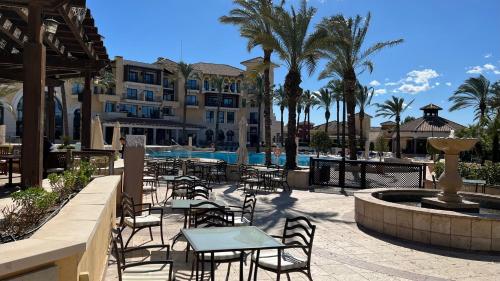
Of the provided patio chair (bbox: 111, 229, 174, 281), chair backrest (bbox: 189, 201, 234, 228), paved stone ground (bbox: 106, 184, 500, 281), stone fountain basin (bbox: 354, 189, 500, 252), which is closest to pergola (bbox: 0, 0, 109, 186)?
paved stone ground (bbox: 106, 184, 500, 281)

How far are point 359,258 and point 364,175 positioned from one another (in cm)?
985

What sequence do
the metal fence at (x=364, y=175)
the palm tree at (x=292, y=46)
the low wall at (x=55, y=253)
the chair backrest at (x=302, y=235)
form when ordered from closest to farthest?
the low wall at (x=55, y=253) < the chair backrest at (x=302, y=235) < the metal fence at (x=364, y=175) < the palm tree at (x=292, y=46)

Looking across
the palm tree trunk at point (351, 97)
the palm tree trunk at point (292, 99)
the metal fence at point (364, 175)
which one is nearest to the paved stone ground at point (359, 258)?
the metal fence at point (364, 175)

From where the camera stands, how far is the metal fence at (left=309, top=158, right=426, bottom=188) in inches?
640

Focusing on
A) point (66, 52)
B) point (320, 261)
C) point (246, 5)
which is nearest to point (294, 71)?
point (246, 5)

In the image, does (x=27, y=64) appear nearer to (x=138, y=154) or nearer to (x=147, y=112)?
(x=138, y=154)

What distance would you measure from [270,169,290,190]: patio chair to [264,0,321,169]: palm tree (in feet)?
6.11

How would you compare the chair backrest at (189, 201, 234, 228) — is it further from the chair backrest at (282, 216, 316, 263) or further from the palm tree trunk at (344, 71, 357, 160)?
the palm tree trunk at (344, 71, 357, 160)

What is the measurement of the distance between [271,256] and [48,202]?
8.62ft

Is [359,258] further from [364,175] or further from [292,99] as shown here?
[292,99]

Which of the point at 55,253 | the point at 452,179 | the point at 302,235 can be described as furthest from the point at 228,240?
the point at 452,179

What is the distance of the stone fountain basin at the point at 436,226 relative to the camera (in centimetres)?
778

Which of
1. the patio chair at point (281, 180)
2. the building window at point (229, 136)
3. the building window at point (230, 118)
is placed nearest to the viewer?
the patio chair at point (281, 180)

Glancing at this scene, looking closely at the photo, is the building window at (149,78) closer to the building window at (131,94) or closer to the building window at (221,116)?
the building window at (131,94)
